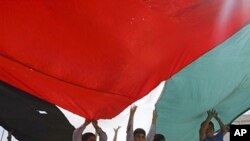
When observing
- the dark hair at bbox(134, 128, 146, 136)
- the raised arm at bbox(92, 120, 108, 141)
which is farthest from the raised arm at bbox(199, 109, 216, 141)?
the raised arm at bbox(92, 120, 108, 141)

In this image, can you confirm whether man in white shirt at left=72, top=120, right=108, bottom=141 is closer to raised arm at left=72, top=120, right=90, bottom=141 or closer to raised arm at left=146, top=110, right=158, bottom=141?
raised arm at left=72, top=120, right=90, bottom=141

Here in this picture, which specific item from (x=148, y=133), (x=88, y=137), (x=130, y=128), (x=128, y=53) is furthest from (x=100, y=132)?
(x=128, y=53)

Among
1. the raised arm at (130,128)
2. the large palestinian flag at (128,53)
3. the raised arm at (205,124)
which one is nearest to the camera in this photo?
the large palestinian flag at (128,53)

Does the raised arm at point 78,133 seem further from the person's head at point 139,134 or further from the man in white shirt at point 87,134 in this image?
the person's head at point 139,134

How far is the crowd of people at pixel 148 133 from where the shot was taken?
7.75 feet

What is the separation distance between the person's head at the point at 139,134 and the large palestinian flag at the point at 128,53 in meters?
0.12

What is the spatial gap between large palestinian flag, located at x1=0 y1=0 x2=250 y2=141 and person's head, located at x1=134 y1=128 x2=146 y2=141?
116mm

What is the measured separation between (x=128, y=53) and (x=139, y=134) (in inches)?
18.3

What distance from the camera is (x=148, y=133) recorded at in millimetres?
2508

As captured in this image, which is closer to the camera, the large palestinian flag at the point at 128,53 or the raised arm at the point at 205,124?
the large palestinian flag at the point at 128,53

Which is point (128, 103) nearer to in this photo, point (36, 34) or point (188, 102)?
point (188, 102)

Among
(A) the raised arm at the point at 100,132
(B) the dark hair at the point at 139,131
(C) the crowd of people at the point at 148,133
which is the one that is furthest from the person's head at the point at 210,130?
(A) the raised arm at the point at 100,132

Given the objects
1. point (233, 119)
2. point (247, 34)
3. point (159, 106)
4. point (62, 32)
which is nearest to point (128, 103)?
point (159, 106)

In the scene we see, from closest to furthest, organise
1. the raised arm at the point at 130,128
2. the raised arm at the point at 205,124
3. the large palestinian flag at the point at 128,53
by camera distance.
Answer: the large palestinian flag at the point at 128,53, the raised arm at the point at 130,128, the raised arm at the point at 205,124
